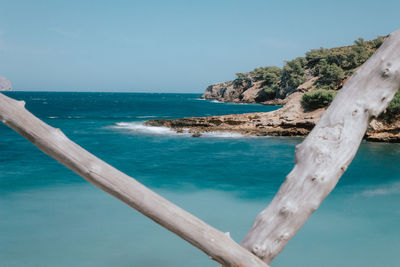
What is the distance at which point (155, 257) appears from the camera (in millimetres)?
7949

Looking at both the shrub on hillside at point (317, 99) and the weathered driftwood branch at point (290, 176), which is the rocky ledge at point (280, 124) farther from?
the weathered driftwood branch at point (290, 176)

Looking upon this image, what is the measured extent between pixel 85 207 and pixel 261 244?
33.4ft

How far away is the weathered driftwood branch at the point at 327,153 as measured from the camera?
5.53 feet

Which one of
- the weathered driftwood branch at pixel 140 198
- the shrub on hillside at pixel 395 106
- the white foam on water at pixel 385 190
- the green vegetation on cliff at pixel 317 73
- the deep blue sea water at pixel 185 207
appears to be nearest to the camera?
the weathered driftwood branch at pixel 140 198

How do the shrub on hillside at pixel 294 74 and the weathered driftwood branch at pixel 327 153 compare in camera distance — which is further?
the shrub on hillside at pixel 294 74

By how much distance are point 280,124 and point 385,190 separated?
1158cm

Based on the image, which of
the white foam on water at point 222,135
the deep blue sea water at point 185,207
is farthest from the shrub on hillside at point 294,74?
the deep blue sea water at point 185,207

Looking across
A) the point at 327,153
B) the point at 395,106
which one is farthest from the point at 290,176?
the point at 395,106

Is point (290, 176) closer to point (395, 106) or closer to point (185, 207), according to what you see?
point (185, 207)

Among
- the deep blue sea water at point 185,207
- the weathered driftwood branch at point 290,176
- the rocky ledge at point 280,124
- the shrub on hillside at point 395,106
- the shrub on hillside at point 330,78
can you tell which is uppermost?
Answer: the shrub on hillside at point 330,78

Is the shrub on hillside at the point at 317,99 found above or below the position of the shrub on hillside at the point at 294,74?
below

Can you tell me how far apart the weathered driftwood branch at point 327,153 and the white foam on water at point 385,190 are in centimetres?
1147

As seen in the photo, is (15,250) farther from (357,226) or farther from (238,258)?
(357,226)

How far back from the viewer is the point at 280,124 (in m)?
23.4
